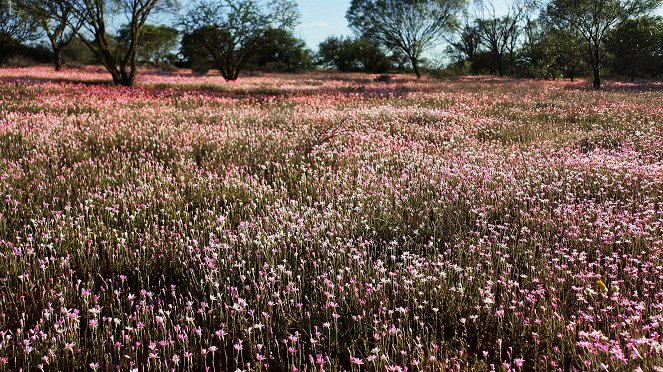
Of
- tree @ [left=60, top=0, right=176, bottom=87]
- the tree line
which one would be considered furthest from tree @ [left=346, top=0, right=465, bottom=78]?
tree @ [left=60, top=0, right=176, bottom=87]

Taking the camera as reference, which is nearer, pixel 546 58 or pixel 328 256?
pixel 328 256

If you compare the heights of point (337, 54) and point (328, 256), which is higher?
point (337, 54)

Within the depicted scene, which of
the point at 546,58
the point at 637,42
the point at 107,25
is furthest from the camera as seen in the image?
the point at 546,58

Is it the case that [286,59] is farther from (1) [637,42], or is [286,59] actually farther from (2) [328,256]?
(2) [328,256]

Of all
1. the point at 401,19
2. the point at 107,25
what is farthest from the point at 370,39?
the point at 107,25

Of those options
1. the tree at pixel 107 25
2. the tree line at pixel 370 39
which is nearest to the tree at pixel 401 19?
Result: the tree line at pixel 370 39

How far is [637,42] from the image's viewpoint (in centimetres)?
4416

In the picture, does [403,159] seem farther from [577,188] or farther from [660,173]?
[660,173]

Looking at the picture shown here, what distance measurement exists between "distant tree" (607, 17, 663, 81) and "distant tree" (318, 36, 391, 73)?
28339 mm

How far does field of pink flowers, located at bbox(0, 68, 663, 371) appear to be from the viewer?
8.36ft

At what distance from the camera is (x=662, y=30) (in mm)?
42938

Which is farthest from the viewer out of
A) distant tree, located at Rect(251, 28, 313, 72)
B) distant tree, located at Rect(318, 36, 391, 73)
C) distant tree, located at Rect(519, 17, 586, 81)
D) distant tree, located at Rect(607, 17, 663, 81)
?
distant tree, located at Rect(318, 36, 391, 73)

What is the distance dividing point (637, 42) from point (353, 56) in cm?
3503

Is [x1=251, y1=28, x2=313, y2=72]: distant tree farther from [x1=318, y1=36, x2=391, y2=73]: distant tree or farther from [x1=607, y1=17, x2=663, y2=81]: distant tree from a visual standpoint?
[x1=607, y1=17, x2=663, y2=81]: distant tree
